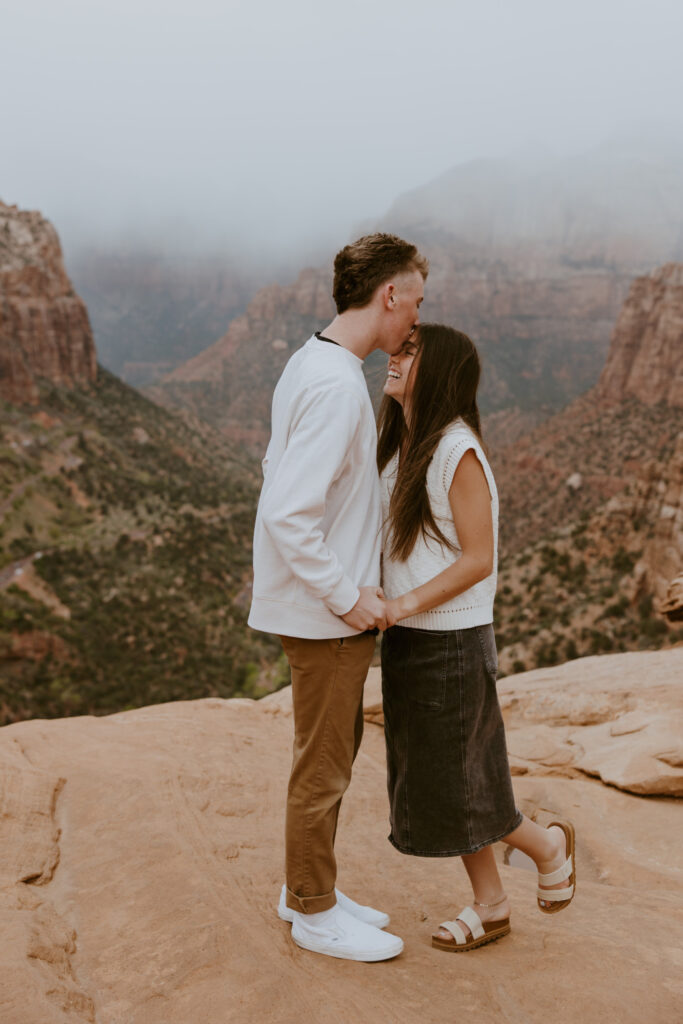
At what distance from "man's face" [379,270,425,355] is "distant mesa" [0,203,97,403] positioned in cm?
6302

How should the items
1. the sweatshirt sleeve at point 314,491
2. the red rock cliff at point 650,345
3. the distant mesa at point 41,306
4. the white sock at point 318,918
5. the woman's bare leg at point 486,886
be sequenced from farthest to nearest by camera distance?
the distant mesa at point 41,306 < the red rock cliff at point 650,345 < the woman's bare leg at point 486,886 < the white sock at point 318,918 < the sweatshirt sleeve at point 314,491

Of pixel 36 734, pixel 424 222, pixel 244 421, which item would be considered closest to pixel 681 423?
pixel 36 734

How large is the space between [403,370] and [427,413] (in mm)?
228

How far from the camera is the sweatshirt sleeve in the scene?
2830 mm

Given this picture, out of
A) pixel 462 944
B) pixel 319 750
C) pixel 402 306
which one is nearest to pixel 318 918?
pixel 462 944

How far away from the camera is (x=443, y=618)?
126 inches

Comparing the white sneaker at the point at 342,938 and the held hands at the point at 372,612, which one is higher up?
the held hands at the point at 372,612

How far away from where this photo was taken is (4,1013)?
2.58 meters

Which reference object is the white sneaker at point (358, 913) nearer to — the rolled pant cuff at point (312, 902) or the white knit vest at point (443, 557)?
the rolled pant cuff at point (312, 902)

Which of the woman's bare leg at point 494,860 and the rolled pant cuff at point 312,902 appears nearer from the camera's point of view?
the rolled pant cuff at point 312,902

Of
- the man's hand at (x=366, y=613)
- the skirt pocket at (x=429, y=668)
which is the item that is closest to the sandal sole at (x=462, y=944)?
the skirt pocket at (x=429, y=668)

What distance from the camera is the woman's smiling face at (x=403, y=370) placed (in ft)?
10.8

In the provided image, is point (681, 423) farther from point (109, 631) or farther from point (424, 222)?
point (424, 222)

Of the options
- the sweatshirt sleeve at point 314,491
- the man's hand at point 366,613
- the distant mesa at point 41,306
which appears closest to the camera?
the sweatshirt sleeve at point 314,491
